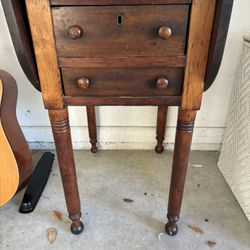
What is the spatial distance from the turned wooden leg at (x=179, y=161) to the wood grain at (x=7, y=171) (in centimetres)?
62

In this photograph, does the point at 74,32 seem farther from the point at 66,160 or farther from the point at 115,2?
the point at 66,160

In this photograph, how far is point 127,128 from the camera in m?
1.44

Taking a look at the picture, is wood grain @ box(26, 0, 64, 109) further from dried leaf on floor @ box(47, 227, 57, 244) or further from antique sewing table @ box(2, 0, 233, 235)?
dried leaf on floor @ box(47, 227, 57, 244)

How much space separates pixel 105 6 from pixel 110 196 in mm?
853

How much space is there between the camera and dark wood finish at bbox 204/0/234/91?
0.57 metres

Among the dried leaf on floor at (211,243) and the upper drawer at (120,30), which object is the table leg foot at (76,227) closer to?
the dried leaf on floor at (211,243)

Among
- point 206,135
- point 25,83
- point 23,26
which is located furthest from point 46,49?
point 206,135

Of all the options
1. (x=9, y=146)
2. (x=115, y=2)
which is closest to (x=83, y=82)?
(x=115, y=2)

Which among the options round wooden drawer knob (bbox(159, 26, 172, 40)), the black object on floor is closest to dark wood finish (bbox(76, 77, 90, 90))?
round wooden drawer knob (bbox(159, 26, 172, 40))

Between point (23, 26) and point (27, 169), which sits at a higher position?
point (23, 26)

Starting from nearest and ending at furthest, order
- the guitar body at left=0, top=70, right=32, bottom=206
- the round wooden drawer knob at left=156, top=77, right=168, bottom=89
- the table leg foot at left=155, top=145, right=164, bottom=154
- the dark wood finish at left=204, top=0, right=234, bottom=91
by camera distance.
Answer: the dark wood finish at left=204, top=0, right=234, bottom=91, the round wooden drawer knob at left=156, top=77, right=168, bottom=89, the guitar body at left=0, top=70, right=32, bottom=206, the table leg foot at left=155, top=145, right=164, bottom=154

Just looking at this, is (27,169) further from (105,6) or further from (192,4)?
(192,4)

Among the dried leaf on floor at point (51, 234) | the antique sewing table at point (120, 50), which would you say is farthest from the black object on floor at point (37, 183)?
the antique sewing table at point (120, 50)

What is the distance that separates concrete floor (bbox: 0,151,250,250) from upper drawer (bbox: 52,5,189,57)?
0.71 m
